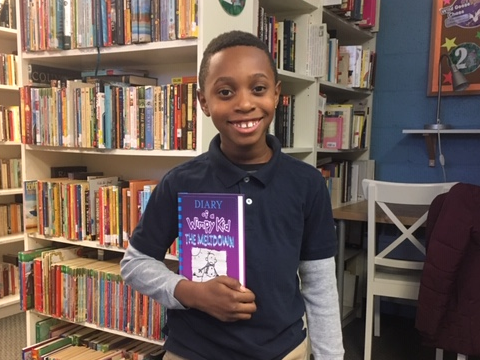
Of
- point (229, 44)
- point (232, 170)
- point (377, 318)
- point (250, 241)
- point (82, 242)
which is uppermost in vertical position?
point (229, 44)

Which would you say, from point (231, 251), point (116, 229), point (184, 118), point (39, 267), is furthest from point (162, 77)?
point (231, 251)

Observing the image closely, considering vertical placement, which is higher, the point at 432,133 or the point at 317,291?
the point at 432,133

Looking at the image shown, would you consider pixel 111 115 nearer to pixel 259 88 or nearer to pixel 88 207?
pixel 88 207

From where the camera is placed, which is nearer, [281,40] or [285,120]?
[281,40]

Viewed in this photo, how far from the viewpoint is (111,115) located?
173 cm

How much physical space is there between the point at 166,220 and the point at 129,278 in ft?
0.48

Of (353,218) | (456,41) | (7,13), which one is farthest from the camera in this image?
(7,13)

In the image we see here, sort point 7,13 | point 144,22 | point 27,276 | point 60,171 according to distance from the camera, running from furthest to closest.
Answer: point 7,13 < point 60,171 < point 27,276 < point 144,22

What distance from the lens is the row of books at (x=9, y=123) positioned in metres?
3.04

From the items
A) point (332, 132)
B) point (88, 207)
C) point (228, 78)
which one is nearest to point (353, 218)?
point (332, 132)

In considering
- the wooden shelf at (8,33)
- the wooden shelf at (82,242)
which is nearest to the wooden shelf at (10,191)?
the wooden shelf at (8,33)

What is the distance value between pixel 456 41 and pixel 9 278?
3.27 m

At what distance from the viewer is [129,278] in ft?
3.12

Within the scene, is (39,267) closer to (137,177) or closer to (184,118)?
(137,177)
